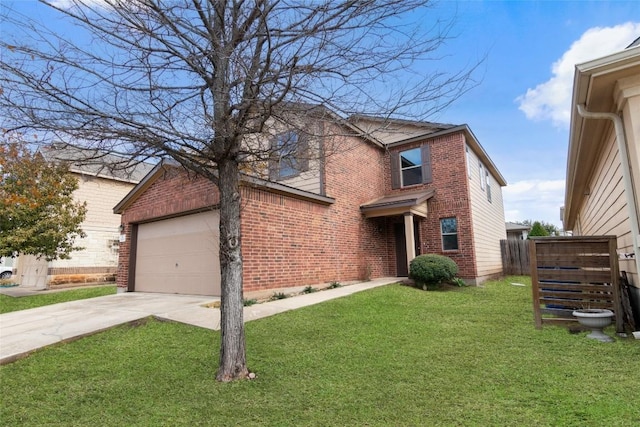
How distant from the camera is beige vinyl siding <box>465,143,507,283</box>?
12.4 metres

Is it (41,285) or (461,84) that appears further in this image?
(41,285)

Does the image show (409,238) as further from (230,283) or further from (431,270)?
(230,283)

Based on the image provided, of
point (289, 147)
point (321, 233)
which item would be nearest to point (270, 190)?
point (321, 233)

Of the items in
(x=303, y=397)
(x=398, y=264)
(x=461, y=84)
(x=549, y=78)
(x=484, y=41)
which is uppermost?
(x=549, y=78)

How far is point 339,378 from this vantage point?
358 centimetres

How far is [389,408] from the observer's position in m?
2.90

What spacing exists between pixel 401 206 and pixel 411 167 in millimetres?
2930

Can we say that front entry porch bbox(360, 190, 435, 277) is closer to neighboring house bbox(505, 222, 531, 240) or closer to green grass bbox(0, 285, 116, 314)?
green grass bbox(0, 285, 116, 314)

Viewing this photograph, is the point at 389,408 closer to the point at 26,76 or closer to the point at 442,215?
the point at 26,76

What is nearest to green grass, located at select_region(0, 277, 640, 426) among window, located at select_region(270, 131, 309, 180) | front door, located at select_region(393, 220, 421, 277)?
window, located at select_region(270, 131, 309, 180)

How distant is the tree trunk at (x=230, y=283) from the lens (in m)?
3.71

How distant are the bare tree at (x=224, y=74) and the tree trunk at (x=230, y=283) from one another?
1 centimetres

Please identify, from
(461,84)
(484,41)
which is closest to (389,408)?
(461,84)

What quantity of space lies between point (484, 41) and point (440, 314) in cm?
486
